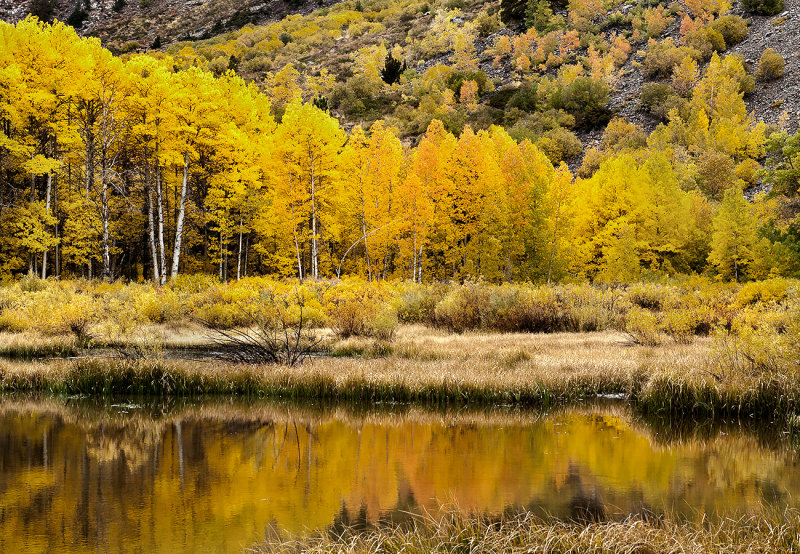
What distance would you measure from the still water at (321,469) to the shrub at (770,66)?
71.7 m

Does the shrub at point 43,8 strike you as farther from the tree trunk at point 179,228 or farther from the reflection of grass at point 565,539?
the reflection of grass at point 565,539

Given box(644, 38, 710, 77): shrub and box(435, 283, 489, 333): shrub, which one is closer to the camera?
box(435, 283, 489, 333): shrub

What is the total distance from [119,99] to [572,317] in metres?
23.3

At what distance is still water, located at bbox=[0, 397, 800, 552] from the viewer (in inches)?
322

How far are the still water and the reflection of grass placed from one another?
1.03 metres

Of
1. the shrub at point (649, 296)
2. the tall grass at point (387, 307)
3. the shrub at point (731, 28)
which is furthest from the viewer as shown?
the shrub at point (731, 28)

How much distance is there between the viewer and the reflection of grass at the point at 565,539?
6535 millimetres

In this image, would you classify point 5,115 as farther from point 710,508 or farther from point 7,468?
point 710,508

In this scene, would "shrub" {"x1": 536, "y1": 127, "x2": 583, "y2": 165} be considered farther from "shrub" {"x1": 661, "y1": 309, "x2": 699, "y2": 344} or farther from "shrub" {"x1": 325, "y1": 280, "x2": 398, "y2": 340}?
"shrub" {"x1": 661, "y1": 309, "x2": 699, "y2": 344}

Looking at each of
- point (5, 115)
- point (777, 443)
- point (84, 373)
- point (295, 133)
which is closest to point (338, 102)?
point (295, 133)

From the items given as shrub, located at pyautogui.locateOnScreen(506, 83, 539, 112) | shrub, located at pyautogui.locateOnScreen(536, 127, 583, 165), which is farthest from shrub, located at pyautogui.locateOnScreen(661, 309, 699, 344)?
shrub, located at pyautogui.locateOnScreen(506, 83, 539, 112)

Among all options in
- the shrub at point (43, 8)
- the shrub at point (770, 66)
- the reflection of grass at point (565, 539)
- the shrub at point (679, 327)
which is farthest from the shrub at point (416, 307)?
the shrub at point (43, 8)

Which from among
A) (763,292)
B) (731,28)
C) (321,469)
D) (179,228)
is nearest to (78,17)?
(731,28)

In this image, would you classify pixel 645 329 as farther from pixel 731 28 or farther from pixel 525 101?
pixel 731 28
